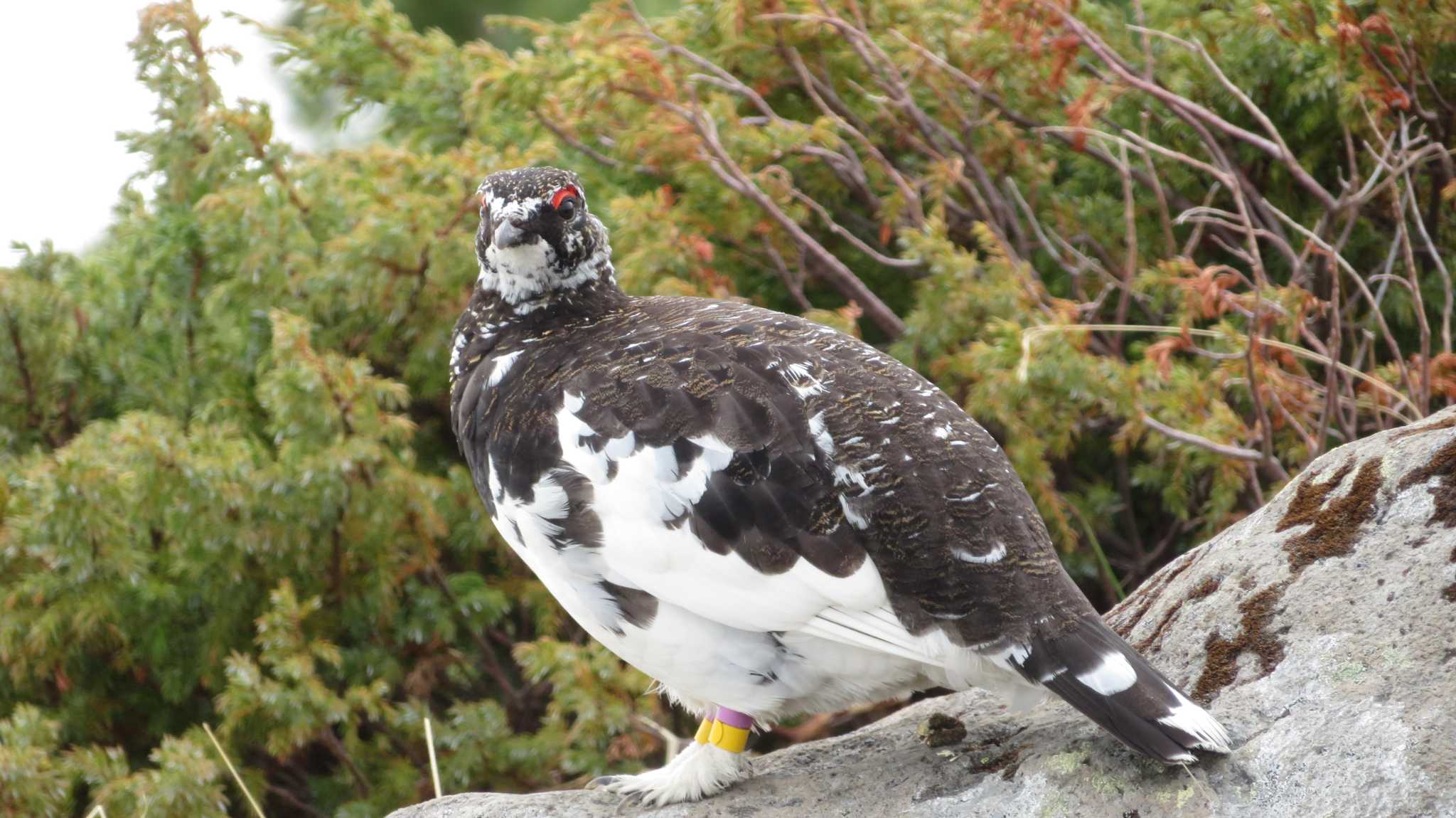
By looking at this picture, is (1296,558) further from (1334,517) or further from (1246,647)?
(1246,647)

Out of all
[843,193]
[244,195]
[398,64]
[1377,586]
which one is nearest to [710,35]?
[843,193]

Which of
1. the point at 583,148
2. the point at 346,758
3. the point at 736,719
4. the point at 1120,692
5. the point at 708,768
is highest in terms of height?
the point at 583,148

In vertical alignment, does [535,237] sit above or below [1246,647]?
above

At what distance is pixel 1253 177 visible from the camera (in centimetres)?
520

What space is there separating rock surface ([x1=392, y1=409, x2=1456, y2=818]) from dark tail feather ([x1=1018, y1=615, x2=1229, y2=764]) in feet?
0.28

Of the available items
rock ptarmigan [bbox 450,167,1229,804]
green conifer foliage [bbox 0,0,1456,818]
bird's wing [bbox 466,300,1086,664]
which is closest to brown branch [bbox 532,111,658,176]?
green conifer foliage [bbox 0,0,1456,818]

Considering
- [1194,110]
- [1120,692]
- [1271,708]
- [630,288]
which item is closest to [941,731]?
[1120,692]

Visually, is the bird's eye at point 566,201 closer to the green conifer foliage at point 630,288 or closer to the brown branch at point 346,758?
the green conifer foliage at point 630,288

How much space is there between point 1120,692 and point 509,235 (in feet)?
5.79

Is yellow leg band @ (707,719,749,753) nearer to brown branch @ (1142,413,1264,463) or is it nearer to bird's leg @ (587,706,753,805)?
bird's leg @ (587,706,753,805)

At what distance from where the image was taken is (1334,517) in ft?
9.52

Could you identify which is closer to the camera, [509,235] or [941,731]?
[941,731]

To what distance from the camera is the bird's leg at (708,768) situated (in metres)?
3.02

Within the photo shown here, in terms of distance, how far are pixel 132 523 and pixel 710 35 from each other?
116 inches
